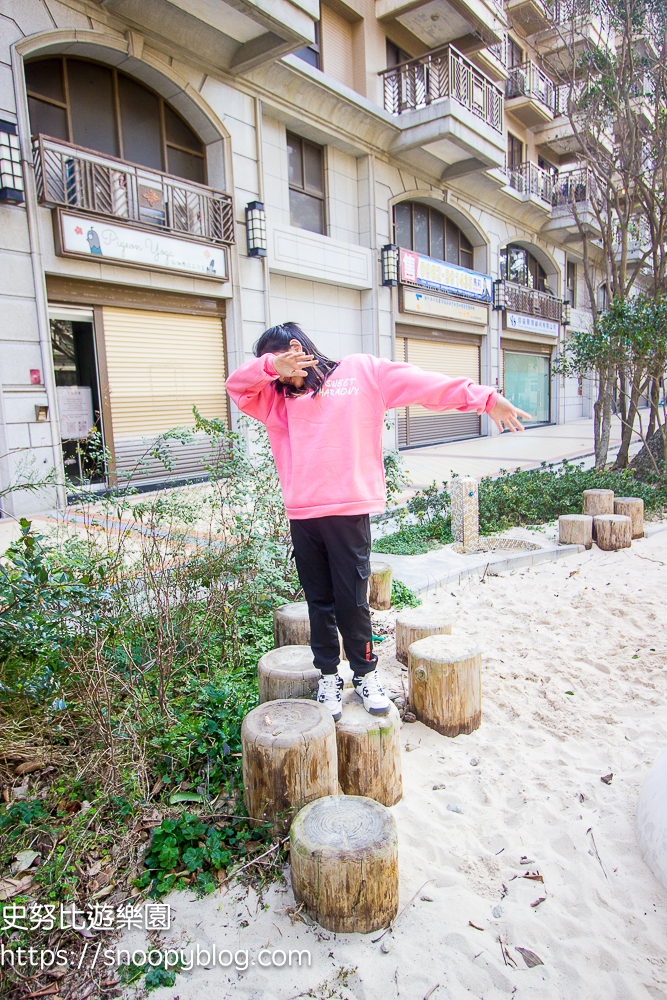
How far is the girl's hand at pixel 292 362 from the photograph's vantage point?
2.24 m

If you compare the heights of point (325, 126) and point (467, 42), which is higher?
point (467, 42)

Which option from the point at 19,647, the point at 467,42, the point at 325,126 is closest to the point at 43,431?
the point at 19,647

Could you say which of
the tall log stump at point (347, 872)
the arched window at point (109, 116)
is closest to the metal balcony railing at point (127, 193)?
the arched window at point (109, 116)

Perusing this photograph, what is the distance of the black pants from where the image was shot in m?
2.43

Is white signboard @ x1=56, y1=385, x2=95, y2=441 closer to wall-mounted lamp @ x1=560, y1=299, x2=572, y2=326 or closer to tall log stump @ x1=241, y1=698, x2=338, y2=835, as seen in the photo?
tall log stump @ x1=241, y1=698, x2=338, y2=835

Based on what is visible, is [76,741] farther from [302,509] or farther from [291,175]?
[291,175]

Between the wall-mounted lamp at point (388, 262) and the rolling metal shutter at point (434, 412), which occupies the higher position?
the wall-mounted lamp at point (388, 262)

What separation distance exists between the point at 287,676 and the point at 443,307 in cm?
1513

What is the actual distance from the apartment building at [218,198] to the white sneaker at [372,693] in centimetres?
191

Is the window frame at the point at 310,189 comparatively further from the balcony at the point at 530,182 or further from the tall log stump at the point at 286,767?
the tall log stump at the point at 286,767

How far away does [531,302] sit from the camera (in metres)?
21.0

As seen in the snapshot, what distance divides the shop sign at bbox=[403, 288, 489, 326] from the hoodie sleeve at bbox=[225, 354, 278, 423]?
13062 mm

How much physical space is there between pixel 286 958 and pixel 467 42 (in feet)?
62.9

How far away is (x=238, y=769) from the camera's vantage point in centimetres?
251
